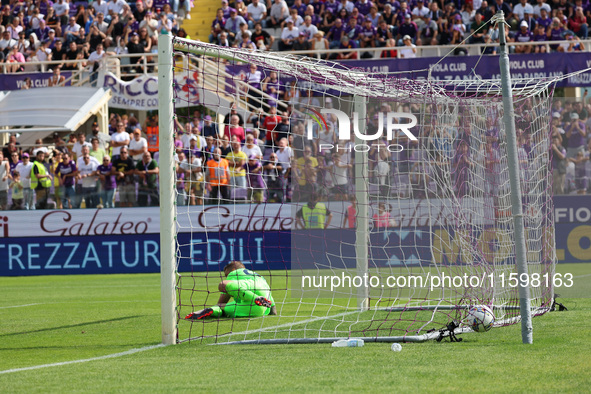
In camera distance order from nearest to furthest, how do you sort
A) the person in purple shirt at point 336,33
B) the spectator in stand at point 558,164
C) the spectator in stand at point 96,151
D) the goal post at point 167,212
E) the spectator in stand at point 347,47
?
1. the goal post at point 167,212
2. the spectator in stand at point 558,164
3. the spectator in stand at point 96,151
4. the spectator in stand at point 347,47
5. the person in purple shirt at point 336,33

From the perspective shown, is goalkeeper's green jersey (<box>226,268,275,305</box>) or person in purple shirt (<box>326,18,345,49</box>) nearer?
goalkeeper's green jersey (<box>226,268,275,305</box>)

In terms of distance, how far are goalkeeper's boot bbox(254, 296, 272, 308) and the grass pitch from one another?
1251mm

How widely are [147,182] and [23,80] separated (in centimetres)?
841

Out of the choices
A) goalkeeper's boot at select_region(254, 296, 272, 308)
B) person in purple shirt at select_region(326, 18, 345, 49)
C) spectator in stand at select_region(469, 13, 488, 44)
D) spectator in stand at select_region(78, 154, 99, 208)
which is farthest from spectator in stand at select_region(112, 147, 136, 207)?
spectator in stand at select_region(469, 13, 488, 44)

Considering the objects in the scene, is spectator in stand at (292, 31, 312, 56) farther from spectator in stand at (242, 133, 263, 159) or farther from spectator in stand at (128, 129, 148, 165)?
spectator in stand at (242, 133, 263, 159)

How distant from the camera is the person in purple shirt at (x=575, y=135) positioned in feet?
54.2

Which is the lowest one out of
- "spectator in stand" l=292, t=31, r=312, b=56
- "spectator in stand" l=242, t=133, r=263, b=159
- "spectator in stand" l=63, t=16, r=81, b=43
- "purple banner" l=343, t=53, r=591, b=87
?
"spectator in stand" l=242, t=133, r=263, b=159

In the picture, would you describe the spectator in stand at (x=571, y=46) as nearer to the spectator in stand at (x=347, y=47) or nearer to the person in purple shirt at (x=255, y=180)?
the spectator in stand at (x=347, y=47)

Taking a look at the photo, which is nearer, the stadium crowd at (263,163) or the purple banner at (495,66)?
the stadium crowd at (263,163)

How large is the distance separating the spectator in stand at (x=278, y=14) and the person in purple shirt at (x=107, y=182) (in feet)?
30.3

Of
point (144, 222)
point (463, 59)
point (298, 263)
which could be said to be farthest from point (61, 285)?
point (463, 59)

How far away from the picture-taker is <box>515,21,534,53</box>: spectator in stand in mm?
22641

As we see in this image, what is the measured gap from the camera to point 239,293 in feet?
32.2

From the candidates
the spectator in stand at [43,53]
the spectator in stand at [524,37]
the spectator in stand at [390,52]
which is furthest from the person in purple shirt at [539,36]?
the spectator in stand at [43,53]
